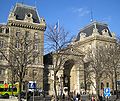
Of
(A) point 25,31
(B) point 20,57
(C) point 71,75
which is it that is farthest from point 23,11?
(B) point 20,57

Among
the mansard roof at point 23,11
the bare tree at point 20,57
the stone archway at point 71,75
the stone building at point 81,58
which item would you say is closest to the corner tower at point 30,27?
the mansard roof at point 23,11

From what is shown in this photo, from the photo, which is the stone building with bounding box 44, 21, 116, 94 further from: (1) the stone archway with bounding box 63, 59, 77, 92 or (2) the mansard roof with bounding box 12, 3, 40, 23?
(2) the mansard roof with bounding box 12, 3, 40, 23

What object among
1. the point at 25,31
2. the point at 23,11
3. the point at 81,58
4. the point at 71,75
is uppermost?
the point at 23,11

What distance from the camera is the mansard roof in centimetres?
7644

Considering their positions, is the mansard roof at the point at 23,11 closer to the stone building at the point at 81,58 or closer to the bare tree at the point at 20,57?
the stone building at the point at 81,58

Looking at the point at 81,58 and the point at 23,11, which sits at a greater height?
the point at 23,11

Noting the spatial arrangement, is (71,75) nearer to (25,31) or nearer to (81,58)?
(81,58)

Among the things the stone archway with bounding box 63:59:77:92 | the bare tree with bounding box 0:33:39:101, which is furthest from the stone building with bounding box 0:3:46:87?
the bare tree with bounding box 0:33:39:101

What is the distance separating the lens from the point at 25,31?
72375 millimetres

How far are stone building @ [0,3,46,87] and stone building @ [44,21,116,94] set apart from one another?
518cm

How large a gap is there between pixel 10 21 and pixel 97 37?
30647 millimetres

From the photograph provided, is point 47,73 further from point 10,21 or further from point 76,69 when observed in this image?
point 10,21

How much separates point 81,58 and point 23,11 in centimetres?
2268

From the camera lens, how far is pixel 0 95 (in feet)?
189
